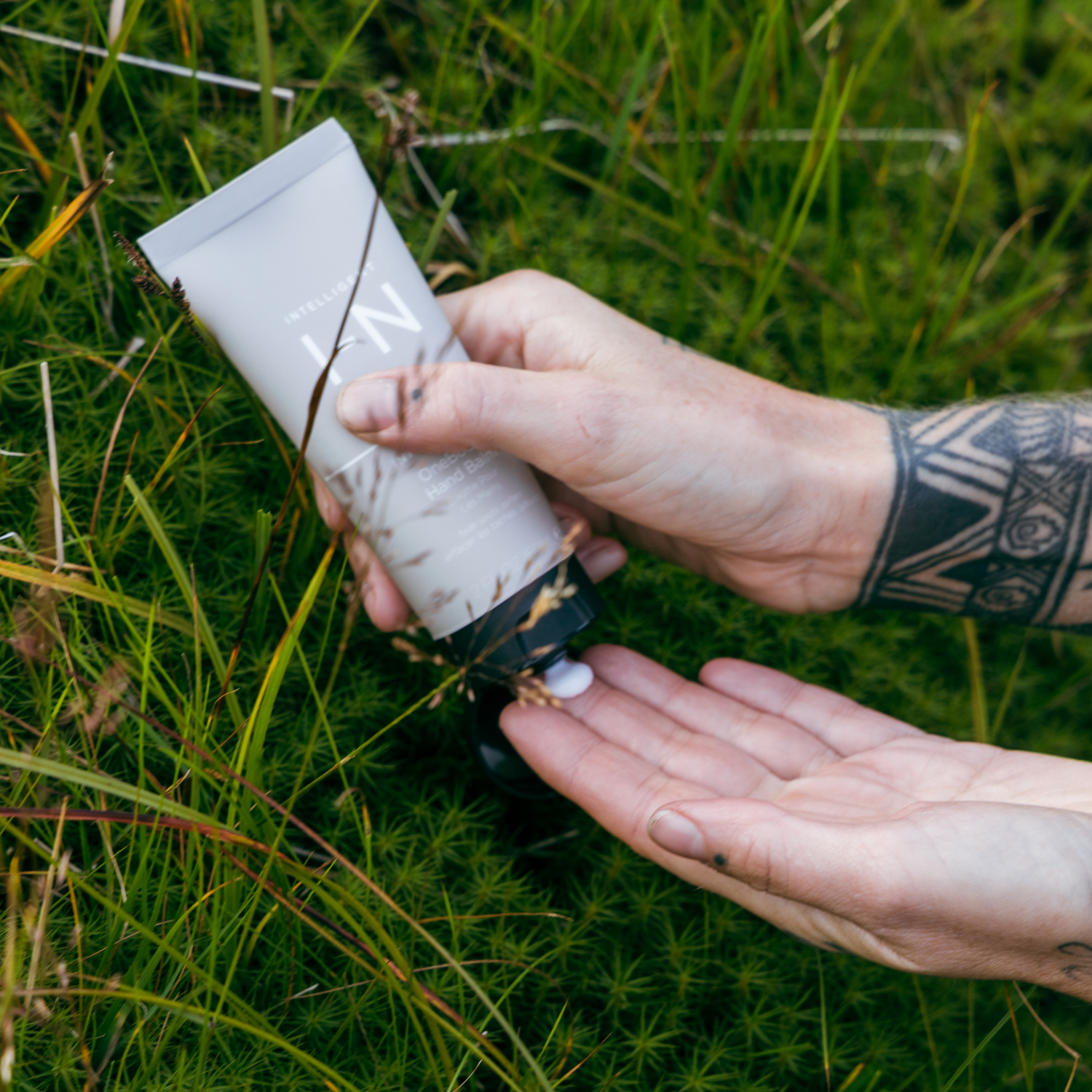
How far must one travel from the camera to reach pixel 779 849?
917 mm

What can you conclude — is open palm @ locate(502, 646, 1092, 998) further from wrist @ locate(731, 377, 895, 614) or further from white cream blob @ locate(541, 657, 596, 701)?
wrist @ locate(731, 377, 895, 614)

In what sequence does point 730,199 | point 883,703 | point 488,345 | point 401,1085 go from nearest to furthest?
1. point 401,1085
2. point 488,345
3. point 883,703
4. point 730,199

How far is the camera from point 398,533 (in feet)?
3.34

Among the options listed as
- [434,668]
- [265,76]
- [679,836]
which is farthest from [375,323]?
[679,836]

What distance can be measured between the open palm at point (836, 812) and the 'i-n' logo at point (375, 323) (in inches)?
21.3

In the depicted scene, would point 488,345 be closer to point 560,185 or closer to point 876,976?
point 560,185

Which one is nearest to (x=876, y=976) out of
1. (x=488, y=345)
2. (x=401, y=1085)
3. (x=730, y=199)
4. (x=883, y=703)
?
(x=883, y=703)

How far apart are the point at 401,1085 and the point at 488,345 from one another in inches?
39.2

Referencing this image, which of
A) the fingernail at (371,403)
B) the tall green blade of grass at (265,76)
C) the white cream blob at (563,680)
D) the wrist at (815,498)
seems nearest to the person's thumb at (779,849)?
the white cream blob at (563,680)

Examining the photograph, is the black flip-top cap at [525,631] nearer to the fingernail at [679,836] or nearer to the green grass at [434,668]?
the green grass at [434,668]

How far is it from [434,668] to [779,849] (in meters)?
0.54

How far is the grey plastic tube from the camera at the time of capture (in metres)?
0.93

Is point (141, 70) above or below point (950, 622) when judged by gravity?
above

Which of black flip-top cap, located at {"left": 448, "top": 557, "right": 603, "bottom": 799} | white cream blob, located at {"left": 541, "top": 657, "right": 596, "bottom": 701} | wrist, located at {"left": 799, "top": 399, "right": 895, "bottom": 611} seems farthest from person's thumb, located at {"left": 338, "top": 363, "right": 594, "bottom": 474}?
wrist, located at {"left": 799, "top": 399, "right": 895, "bottom": 611}
